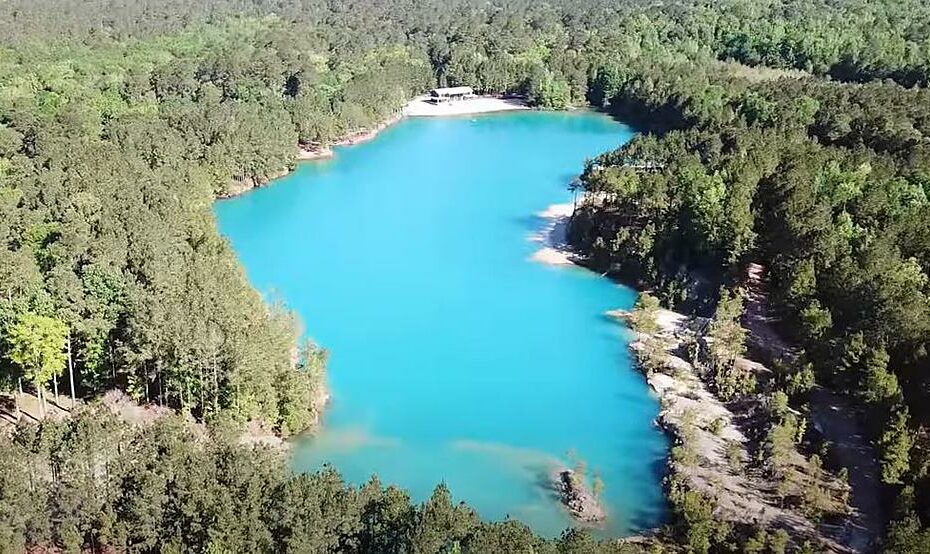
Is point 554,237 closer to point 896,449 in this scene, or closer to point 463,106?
point 896,449

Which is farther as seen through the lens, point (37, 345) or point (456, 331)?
point (456, 331)

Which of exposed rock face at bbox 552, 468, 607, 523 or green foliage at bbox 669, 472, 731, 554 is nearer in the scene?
green foliage at bbox 669, 472, 731, 554

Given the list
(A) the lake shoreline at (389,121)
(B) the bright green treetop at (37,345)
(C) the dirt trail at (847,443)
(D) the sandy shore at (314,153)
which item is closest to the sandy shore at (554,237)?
(C) the dirt trail at (847,443)

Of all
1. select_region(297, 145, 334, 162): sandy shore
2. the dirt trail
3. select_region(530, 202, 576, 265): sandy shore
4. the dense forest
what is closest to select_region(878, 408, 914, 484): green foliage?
the dense forest

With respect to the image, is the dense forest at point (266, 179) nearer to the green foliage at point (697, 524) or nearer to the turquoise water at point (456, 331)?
the green foliage at point (697, 524)

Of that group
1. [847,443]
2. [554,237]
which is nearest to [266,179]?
[554,237]

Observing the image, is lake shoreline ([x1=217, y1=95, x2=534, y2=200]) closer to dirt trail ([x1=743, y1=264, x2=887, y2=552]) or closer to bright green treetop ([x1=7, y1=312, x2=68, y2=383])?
bright green treetop ([x1=7, y1=312, x2=68, y2=383])
